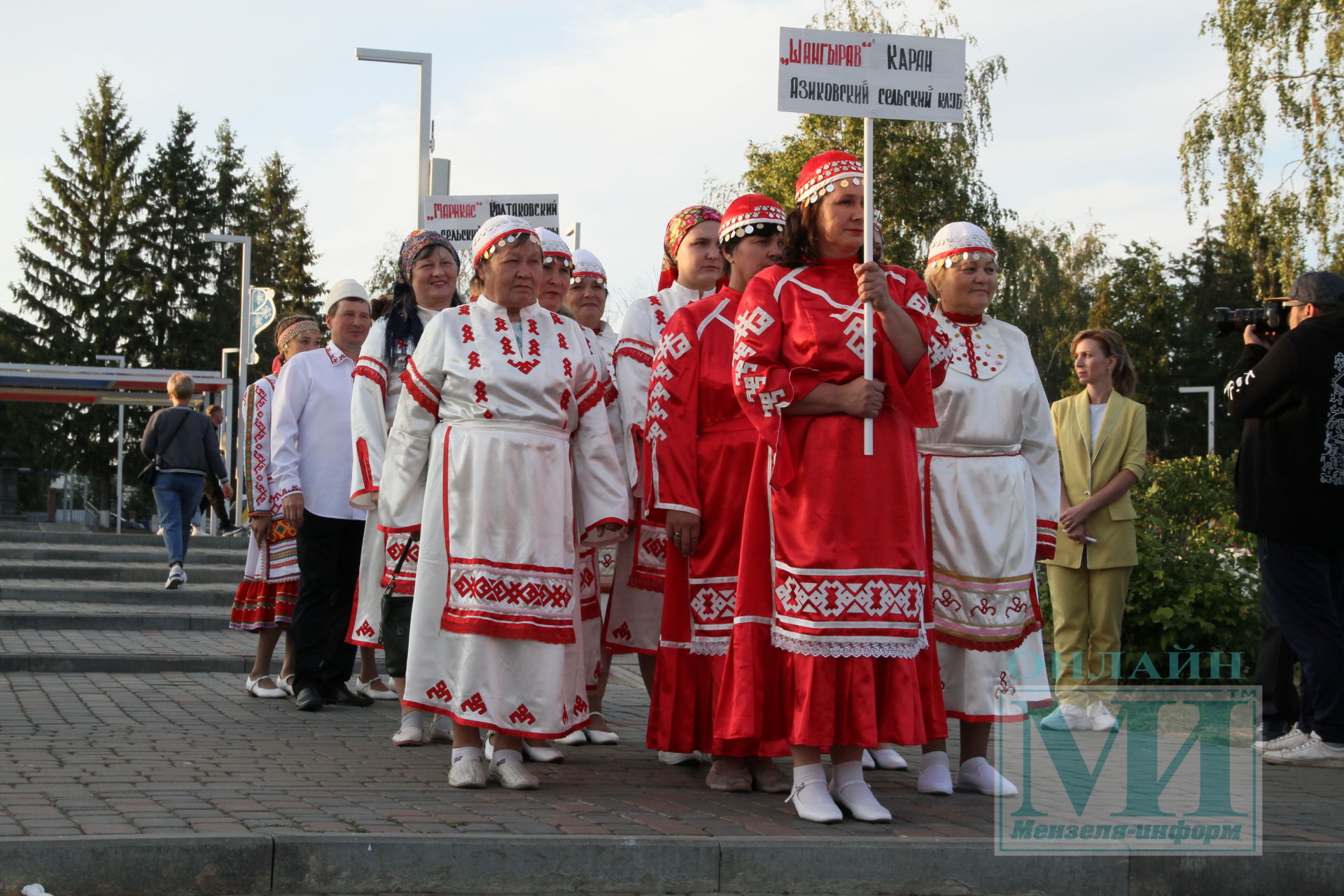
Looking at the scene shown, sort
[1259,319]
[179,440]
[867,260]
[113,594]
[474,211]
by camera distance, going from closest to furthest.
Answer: [867,260] → [1259,319] → [474,211] → [113,594] → [179,440]

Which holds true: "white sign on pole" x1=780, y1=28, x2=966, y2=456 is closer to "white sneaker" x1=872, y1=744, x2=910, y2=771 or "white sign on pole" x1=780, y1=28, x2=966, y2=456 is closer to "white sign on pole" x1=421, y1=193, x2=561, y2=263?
"white sneaker" x1=872, y1=744, x2=910, y2=771

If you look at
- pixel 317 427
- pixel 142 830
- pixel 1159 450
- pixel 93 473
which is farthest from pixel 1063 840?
pixel 1159 450

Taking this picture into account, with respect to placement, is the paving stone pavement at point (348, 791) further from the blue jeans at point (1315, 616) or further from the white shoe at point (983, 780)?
the blue jeans at point (1315, 616)

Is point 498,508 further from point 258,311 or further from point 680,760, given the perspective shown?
point 258,311

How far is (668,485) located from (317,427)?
11.1 ft

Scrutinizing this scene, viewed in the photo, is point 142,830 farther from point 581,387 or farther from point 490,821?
point 581,387

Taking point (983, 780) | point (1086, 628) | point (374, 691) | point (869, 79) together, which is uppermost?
point (869, 79)

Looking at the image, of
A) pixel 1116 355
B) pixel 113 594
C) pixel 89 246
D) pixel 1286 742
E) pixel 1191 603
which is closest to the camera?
pixel 1286 742

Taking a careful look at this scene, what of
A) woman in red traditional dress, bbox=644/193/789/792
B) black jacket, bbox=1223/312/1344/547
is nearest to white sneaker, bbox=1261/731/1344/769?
black jacket, bbox=1223/312/1344/547

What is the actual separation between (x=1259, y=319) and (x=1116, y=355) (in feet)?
4.16

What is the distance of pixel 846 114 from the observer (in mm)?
5594

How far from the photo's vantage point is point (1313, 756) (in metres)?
7.03

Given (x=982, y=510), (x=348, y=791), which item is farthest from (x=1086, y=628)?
(x=348, y=791)

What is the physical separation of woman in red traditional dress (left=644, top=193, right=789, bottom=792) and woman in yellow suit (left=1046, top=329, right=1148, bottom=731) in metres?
3.21
